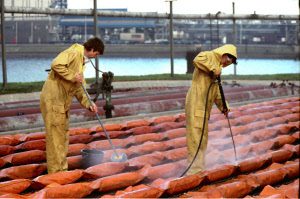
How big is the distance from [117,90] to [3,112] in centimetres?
465

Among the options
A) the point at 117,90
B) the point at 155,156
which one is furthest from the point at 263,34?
the point at 155,156

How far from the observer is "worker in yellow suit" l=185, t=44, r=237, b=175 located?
4.64m

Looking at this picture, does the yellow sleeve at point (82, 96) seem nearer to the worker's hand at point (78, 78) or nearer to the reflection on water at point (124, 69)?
the worker's hand at point (78, 78)

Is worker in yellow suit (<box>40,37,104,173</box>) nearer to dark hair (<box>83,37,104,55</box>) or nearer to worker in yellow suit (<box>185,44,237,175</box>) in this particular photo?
dark hair (<box>83,37,104,55</box>)

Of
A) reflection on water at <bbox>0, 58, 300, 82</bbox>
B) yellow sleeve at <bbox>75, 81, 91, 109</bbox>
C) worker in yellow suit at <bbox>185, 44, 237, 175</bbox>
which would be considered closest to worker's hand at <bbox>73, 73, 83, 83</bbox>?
yellow sleeve at <bbox>75, 81, 91, 109</bbox>

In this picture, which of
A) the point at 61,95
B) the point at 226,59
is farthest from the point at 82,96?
the point at 226,59

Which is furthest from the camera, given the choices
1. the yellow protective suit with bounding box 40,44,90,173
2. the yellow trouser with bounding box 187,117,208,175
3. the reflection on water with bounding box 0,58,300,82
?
the reflection on water with bounding box 0,58,300,82

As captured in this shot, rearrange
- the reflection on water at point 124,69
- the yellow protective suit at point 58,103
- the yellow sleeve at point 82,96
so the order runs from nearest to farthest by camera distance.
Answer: the yellow protective suit at point 58,103
the yellow sleeve at point 82,96
the reflection on water at point 124,69

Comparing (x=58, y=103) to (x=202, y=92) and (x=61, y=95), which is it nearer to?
(x=61, y=95)

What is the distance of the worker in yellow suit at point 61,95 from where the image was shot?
4.57m

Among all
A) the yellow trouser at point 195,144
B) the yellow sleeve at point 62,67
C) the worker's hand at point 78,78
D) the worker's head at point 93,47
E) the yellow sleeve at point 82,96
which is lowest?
the yellow trouser at point 195,144

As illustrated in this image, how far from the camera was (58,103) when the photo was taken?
464cm

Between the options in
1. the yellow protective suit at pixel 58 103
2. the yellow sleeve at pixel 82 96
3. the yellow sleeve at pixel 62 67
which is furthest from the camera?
the yellow sleeve at pixel 82 96

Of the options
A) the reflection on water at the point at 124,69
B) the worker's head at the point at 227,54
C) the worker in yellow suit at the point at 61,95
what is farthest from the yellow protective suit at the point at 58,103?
the reflection on water at the point at 124,69
